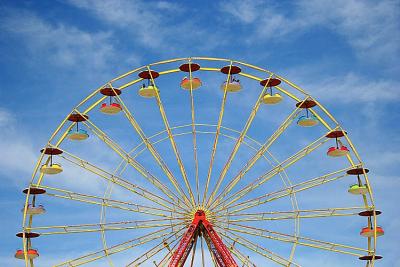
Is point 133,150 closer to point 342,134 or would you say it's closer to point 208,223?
point 208,223

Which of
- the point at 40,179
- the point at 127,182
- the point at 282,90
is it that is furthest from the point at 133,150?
the point at 282,90

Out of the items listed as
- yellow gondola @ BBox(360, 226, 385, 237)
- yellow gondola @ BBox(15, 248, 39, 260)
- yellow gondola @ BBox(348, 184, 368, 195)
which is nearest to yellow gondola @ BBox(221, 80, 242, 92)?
yellow gondola @ BBox(348, 184, 368, 195)

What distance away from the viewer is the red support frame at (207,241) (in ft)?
124

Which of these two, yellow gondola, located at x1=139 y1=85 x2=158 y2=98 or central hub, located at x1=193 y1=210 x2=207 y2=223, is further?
yellow gondola, located at x1=139 y1=85 x2=158 y2=98

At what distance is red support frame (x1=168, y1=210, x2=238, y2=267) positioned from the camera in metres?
37.9

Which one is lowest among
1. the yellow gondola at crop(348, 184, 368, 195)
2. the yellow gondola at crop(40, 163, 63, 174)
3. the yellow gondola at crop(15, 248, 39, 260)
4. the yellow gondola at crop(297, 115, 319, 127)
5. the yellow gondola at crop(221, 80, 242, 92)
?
the yellow gondola at crop(15, 248, 39, 260)

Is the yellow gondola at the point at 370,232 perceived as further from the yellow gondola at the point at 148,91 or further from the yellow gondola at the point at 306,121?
the yellow gondola at the point at 148,91

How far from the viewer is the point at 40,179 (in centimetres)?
4006

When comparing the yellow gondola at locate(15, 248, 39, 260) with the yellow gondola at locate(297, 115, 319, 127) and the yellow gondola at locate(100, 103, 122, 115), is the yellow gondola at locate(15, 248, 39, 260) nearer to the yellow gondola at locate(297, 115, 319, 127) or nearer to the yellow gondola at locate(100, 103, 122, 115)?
the yellow gondola at locate(100, 103, 122, 115)

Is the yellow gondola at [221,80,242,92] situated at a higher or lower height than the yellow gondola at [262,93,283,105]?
higher

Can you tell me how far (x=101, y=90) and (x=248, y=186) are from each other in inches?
293

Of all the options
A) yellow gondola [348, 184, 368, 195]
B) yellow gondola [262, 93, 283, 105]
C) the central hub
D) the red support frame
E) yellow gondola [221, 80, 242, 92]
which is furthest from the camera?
yellow gondola [221, 80, 242, 92]

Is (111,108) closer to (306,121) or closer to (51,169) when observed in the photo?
(51,169)

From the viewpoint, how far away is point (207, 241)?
128 ft
